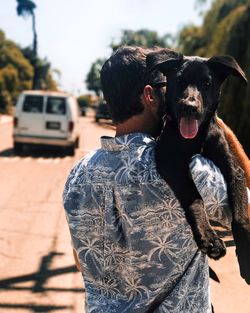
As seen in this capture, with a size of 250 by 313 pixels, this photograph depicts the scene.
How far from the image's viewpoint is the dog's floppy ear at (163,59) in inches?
A: 58.4

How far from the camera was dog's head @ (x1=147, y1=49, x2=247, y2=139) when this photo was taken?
1.51 m

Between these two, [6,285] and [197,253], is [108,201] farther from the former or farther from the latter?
[6,285]

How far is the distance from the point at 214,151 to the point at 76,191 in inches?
18.3

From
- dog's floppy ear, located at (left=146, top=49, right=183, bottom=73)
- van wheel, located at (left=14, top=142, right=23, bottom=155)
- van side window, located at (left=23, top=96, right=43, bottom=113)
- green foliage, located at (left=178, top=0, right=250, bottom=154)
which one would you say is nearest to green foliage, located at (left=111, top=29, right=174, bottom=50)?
dog's floppy ear, located at (left=146, top=49, right=183, bottom=73)

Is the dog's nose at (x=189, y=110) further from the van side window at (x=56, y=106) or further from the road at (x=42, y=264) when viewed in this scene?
the van side window at (x=56, y=106)

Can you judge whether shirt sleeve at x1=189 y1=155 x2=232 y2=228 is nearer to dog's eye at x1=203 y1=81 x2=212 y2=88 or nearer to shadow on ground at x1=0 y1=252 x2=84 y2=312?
dog's eye at x1=203 y1=81 x2=212 y2=88

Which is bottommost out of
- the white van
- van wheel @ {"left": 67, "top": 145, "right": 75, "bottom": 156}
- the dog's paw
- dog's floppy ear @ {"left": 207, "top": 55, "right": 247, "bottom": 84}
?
van wheel @ {"left": 67, "top": 145, "right": 75, "bottom": 156}

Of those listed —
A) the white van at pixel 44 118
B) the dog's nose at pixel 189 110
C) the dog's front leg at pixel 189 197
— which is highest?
the dog's nose at pixel 189 110

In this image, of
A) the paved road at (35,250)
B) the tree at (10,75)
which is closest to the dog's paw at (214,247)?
the paved road at (35,250)

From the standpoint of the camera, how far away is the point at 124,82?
1473mm

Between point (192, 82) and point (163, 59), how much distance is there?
5.6 inches

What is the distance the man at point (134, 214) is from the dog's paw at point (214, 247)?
0.15ft

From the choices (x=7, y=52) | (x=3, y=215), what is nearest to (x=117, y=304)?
(x=3, y=215)

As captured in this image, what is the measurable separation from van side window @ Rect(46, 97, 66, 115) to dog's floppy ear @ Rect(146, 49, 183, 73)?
39.8 feet
